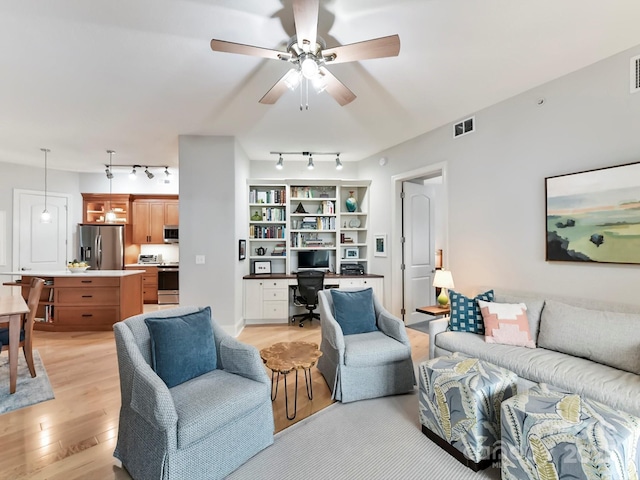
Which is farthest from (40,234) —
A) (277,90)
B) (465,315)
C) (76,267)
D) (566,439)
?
(566,439)

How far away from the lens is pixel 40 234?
20.5ft

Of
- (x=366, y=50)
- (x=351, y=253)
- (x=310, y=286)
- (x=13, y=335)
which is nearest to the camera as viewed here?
(x=366, y=50)

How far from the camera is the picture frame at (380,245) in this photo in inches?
203

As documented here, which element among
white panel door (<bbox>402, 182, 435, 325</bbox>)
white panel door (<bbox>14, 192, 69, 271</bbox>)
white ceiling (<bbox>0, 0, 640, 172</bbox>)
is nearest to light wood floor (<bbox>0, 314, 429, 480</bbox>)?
white panel door (<bbox>402, 182, 435, 325</bbox>)

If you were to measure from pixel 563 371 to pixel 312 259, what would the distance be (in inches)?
157

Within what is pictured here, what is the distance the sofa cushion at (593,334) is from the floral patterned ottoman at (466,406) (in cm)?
76

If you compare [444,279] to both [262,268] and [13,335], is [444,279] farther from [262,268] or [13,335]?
[13,335]

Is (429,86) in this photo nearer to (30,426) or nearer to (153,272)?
(30,426)

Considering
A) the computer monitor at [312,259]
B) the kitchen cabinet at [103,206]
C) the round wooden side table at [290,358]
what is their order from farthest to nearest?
the kitchen cabinet at [103,206], the computer monitor at [312,259], the round wooden side table at [290,358]

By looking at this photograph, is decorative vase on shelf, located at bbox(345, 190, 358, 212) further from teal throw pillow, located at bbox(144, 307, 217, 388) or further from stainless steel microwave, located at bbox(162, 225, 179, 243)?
stainless steel microwave, located at bbox(162, 225, 179, 243)

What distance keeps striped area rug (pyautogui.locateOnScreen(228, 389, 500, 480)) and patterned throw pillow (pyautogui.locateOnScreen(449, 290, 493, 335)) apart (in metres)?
0.95

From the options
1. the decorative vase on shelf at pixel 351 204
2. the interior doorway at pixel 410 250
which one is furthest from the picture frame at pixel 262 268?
the interior doorway at pixel 410 250

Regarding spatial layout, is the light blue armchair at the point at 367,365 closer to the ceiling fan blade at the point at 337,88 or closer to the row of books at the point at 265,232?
the ceiling fan blade at the point at 337,88

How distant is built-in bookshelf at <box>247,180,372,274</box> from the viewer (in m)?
5.56
